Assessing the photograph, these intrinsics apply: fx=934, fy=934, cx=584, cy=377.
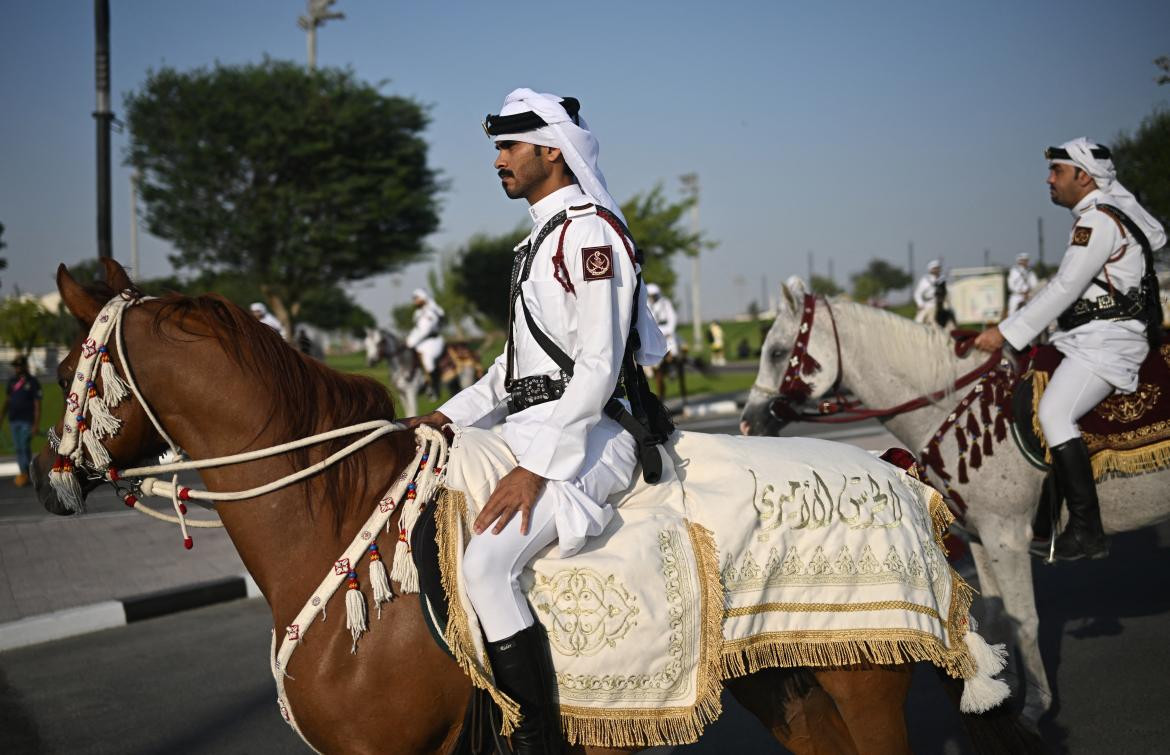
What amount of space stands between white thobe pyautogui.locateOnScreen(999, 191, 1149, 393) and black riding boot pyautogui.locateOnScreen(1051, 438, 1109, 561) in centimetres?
44

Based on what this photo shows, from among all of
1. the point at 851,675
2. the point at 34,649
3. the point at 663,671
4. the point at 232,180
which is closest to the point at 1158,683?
the point at 851,675

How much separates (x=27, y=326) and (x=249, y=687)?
1055cm

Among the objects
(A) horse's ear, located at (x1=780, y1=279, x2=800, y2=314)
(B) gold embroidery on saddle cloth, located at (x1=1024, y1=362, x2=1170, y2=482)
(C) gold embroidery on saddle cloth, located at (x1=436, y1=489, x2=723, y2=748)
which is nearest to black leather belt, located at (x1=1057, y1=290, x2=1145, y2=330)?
(B) gold embroidery on saddle cloth, located at (x1=1024, y1=362, x2=1170, y2=482)

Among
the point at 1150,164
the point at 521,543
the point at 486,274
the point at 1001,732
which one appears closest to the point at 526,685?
the point at 521,543

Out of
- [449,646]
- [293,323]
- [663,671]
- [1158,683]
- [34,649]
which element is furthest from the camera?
[293,323]

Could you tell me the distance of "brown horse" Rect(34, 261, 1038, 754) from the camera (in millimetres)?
2639

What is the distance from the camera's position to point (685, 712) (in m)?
2.82

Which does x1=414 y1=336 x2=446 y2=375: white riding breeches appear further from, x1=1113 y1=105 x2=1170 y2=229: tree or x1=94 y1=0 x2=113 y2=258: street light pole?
x1=1113 y1=105 x2=1170 y2=229: tree

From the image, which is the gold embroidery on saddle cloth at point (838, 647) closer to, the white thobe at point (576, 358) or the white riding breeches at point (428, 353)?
the white thobe at point (576, 358)

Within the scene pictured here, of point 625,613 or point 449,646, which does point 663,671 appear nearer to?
point 625,613

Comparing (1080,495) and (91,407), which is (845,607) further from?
(1080,495)

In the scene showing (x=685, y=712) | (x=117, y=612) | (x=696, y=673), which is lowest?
(x=117, y=612)

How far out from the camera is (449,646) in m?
2.63

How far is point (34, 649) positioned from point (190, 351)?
4.88 meters
